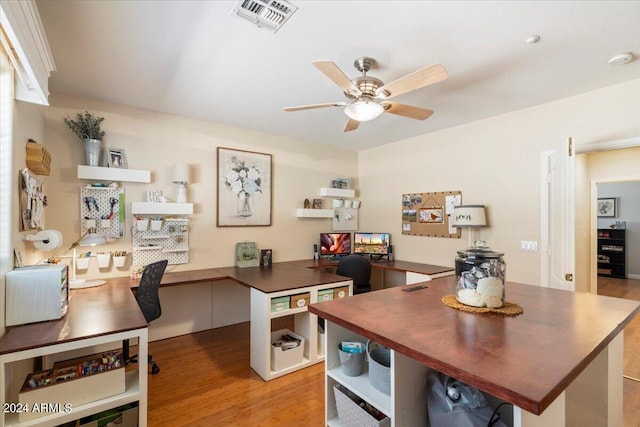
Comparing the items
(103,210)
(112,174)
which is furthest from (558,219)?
(103,210)

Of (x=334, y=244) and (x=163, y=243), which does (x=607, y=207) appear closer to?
(x=334, y=244)

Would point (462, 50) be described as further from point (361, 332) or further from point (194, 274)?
point (194, 274)

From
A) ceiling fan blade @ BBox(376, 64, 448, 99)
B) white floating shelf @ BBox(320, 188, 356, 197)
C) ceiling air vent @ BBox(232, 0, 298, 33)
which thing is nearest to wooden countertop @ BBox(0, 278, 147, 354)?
ceiling air vent @ BBox(232, 0, 298, 33)

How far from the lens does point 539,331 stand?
1218 mm

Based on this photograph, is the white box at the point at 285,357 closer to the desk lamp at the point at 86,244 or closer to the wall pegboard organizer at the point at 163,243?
the wall pegboard organizer at the point at 163,243

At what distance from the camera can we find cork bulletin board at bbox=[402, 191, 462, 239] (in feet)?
12.8

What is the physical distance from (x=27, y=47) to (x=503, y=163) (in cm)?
401

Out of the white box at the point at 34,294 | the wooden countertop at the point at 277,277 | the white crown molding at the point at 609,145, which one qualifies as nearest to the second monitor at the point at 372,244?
the wooden countertop at the point at 277,277

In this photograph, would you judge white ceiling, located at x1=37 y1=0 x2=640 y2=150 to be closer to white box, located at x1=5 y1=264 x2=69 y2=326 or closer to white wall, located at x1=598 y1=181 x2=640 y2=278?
white box, located at x1=5 y1=264 x2=69 y2=326

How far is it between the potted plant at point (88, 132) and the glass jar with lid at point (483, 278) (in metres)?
3.38

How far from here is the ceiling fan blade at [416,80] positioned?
1848 millimetres

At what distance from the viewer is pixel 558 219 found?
296cm

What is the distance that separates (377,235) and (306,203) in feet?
3.89

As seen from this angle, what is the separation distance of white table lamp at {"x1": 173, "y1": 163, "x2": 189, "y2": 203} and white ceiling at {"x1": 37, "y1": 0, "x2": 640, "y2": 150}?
67cm
